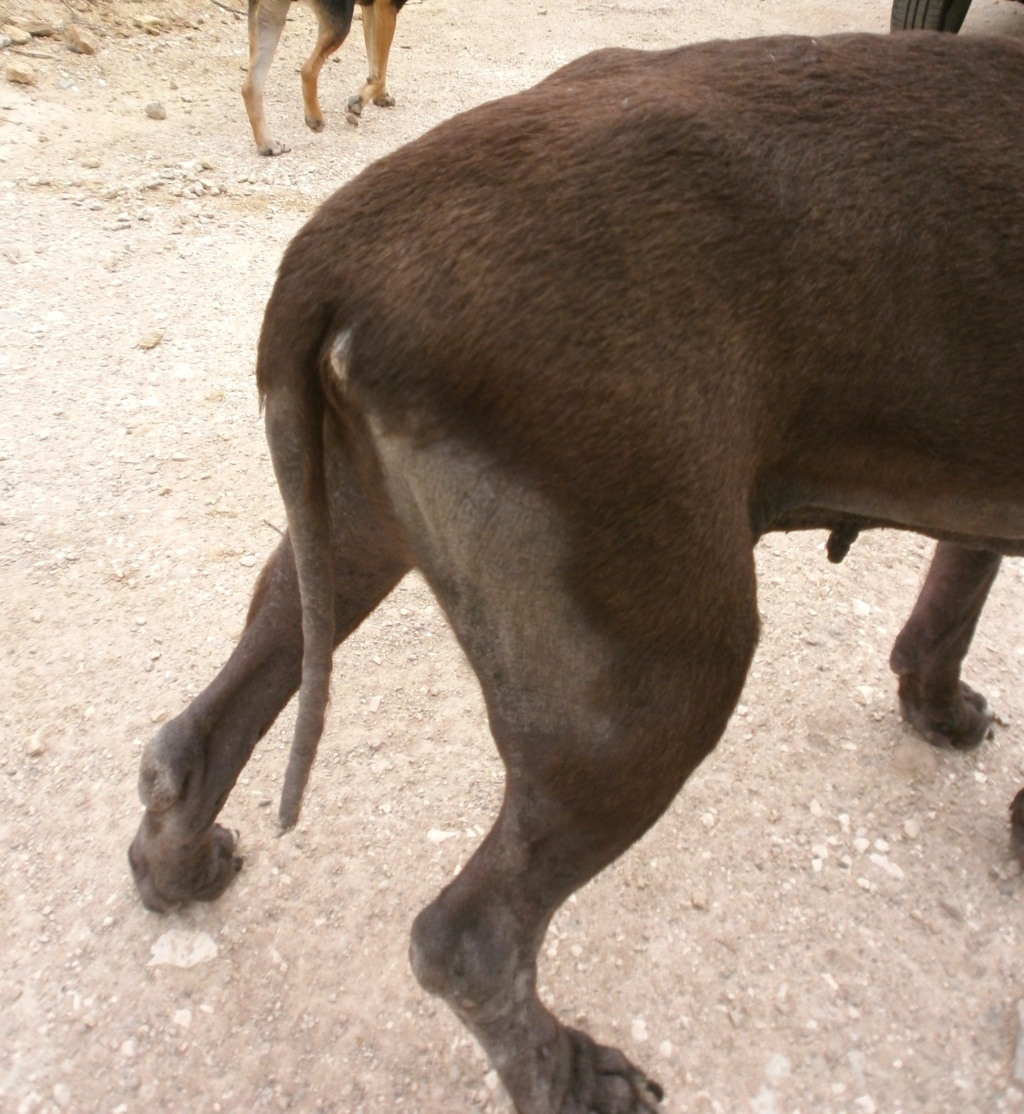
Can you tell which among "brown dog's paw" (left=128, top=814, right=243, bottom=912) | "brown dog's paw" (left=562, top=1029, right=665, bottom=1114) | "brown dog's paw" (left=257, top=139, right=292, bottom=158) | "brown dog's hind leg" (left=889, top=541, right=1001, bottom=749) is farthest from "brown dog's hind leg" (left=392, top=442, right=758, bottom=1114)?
"brown dog's paw" (left=257, top=139, right=292, bottom=158)

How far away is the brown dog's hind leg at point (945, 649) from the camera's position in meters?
2.58

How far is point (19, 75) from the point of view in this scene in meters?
6.86

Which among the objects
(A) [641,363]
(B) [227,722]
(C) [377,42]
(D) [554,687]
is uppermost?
(A) [641,363]

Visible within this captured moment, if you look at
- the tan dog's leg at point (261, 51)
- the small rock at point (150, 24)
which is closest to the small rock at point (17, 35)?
the small rock at point (150, 24)

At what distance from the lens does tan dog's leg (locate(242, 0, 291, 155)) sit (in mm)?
6387

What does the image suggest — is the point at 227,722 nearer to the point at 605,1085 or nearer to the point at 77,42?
the point at 605,1085

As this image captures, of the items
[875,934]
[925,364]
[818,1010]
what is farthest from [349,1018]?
[925,364]

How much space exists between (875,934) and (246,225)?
4785 millimetres

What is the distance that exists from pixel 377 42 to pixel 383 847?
22.2 ft

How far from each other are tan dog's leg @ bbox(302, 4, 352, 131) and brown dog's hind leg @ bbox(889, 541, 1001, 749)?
19.6 ft

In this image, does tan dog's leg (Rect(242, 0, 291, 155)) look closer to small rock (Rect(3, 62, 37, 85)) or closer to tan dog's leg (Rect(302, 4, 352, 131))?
tan dog's leg (Rect(302, 4, 352, 131))

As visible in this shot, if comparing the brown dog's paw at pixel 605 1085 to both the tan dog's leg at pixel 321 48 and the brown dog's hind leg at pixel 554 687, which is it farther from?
the tan dog's leg at pixel 321 48

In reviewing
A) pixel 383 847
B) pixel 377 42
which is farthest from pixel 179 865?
pixel 377 42

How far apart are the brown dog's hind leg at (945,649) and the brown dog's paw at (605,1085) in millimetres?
1348
